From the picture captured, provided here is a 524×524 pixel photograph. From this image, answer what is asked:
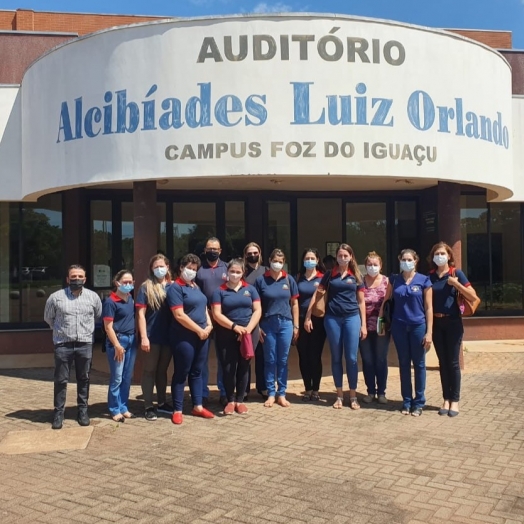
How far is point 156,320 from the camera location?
6820 mm

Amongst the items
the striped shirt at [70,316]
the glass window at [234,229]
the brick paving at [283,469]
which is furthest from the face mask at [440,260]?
the glass window at [234,229]

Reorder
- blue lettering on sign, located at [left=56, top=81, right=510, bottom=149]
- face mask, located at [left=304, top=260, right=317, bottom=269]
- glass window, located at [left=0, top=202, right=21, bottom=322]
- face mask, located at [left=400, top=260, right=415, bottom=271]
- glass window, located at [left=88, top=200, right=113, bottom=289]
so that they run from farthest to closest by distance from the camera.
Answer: glass window, located at [left=88, top=200, right=113, bottom=289], glass window, located at [left=0, top=202, right=21, bottom=322], blue lettering on sign, located at [left=56, top=81, right=510, bottom=149], face mask, located at [left=304, top=260, right=317, bottom=269], face mask, located at [left=400, top=260, right=415, bottom=271]

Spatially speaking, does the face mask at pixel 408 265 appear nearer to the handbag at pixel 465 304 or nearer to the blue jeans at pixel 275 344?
the handbag at pixel 465 304

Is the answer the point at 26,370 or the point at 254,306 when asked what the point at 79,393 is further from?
the point at 26,370

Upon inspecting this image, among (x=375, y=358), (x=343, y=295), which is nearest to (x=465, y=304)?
(x=375, y=358)

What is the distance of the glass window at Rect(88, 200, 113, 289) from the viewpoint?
1212 centimetres

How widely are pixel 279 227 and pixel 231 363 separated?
19.4 feet

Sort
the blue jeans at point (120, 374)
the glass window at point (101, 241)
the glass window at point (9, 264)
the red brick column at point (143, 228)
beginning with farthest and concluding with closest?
the glass window at point (101, 241) < the glass window at point (9, 264) < the red brick column at point (143, 228) < the blue jeans at point (120, 374)

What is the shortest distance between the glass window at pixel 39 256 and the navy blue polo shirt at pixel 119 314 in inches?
201

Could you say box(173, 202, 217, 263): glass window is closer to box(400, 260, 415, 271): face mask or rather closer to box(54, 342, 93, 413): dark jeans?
box(54, 342, 93, 413): dark jeans


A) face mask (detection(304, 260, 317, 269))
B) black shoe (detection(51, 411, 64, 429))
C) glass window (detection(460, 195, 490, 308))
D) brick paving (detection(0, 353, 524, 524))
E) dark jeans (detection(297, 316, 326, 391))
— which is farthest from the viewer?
glass window (detection(460, 195, 490, 308))

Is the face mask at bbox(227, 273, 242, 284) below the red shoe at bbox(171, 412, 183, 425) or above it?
above

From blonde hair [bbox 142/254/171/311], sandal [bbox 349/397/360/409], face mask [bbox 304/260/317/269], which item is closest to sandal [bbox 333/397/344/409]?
sandal [bbox 349/397/360/409]

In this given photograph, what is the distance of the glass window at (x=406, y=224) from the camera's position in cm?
1300
